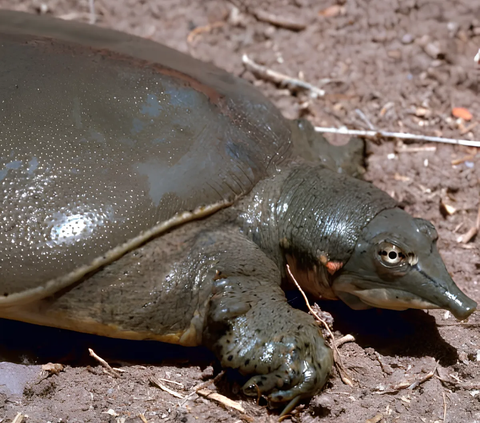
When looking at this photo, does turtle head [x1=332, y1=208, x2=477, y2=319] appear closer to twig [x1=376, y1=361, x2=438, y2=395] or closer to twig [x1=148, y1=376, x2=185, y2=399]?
twig [x1=376, y1=361, x2=438, y2=395]

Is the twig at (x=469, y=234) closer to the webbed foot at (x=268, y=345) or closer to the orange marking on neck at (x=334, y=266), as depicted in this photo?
the orange marking on neck at (x=334, y=266)

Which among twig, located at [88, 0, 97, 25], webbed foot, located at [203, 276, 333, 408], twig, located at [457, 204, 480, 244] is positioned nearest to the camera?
webbed foot, located at [203, 276, 333, 408]

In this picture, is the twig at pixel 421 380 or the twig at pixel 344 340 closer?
the twig at pixel 421 380

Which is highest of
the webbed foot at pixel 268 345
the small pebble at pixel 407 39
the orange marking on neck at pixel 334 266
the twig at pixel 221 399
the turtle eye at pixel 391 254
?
the small pebble at pixel 407 39

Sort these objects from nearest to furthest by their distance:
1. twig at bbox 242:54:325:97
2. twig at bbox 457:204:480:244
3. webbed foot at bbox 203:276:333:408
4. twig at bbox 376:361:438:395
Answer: webbed foot at bbox 203:276:333:408 → twig at bbox 376:361:438:395 → twig at bbox 457:204:480:244 → twig at bbox 242:54:325:97

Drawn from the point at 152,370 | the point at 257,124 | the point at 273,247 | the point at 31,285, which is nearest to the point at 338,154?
the point at 257,124

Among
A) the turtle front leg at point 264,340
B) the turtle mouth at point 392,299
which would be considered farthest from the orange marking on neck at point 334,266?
the turtle front leg at point 264,340

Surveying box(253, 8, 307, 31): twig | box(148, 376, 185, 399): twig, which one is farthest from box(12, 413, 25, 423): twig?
box(253, 8, 307, 31): twig
